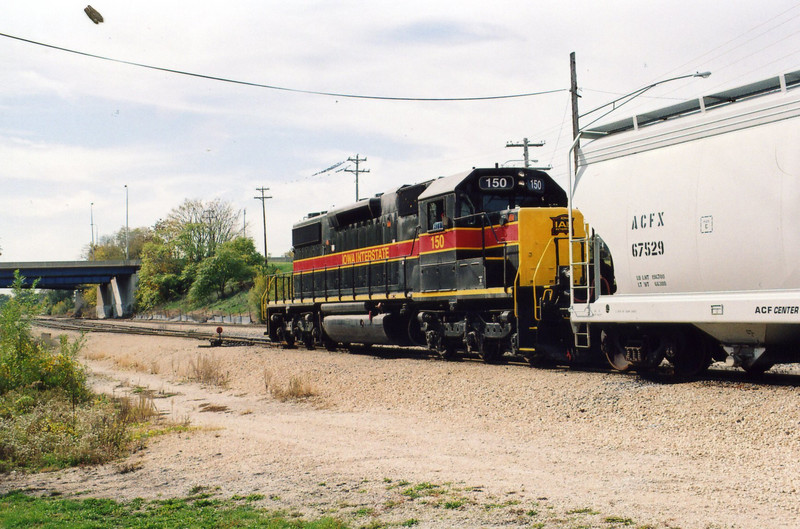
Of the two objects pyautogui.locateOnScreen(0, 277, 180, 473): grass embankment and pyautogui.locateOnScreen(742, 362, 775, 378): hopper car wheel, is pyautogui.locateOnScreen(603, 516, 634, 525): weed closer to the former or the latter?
pyautogui.locateOnScreen(742, 362, 775, 378): hopper car wheel

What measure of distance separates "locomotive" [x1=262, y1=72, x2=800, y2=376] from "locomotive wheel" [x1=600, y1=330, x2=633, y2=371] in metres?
0.03

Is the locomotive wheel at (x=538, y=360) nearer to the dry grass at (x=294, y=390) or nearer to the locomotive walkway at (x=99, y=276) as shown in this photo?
the dry grass at (x=294, y=390)

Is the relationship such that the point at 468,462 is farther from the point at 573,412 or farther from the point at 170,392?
the point at 170,392

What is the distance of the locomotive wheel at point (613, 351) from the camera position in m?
12.7

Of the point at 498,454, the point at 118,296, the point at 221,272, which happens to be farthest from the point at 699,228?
the point at 118,296

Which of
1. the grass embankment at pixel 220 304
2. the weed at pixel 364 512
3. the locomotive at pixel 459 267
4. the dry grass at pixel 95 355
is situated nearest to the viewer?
the weed at pixel 364 512

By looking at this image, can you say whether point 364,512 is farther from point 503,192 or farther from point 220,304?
point 220,304

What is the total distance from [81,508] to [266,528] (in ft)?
8.10

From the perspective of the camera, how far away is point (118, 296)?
91.6m

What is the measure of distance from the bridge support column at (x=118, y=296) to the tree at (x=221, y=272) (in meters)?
14.3

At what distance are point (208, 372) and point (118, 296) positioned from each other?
77580mm

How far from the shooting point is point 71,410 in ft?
45.0

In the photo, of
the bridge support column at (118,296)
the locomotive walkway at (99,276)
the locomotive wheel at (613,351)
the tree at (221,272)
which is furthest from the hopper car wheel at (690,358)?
the bridge support column at (118,296)

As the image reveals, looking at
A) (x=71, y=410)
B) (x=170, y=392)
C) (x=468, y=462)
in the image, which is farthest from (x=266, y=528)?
(x=170, y=392)
